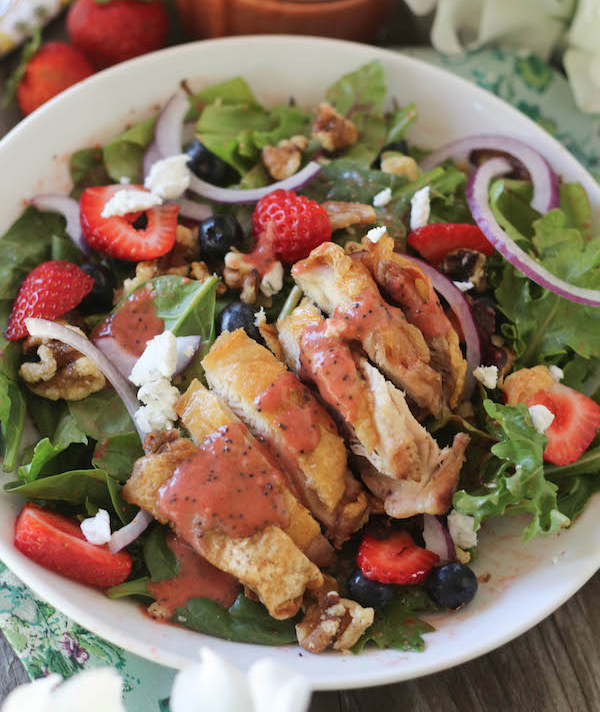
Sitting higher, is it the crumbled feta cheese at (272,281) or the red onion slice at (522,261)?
the crumbled feta cheese at (272,281)

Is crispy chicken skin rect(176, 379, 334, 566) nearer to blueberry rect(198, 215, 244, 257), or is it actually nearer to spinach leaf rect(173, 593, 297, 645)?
spinach leaf rect(173, 593, 297, 645)

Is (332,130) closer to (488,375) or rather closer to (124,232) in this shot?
(124,232)

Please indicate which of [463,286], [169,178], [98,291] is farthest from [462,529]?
[169,178]

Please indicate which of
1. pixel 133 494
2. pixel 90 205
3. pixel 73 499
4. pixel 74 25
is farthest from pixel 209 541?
pixel 74 25

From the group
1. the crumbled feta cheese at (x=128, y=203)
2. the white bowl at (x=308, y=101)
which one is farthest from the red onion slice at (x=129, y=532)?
the crumbled feta cheese at (x=128, y=203)

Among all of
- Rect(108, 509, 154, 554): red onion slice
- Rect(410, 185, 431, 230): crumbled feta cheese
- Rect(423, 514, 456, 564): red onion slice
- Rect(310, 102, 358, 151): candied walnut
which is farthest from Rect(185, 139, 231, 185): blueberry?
Rect(423, 514, 456, 564): red onion slice

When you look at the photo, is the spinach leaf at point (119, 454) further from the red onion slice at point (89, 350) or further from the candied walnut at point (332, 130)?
the candied walnut at point (332, 130)
